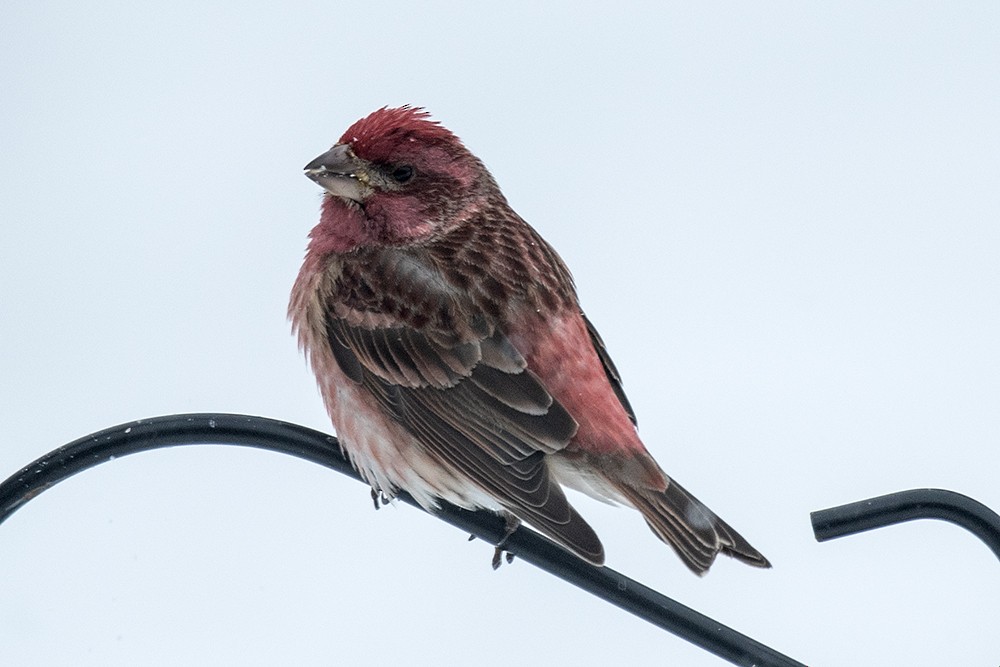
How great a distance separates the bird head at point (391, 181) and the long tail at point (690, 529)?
106cm

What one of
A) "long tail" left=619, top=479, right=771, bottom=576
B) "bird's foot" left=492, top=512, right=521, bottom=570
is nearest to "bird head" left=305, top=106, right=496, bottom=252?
"bird's foot" left=492, top=512, right=521, bottom=570

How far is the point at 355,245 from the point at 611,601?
1.52 meters

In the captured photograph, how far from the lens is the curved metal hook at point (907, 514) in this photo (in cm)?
254

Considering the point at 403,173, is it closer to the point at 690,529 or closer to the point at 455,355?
the point at 455,355

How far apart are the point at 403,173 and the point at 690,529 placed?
136 cm

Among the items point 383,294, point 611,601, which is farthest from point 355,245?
point 611,601

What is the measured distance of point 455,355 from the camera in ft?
11.6

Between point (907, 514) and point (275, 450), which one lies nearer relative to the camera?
point (907, 514)

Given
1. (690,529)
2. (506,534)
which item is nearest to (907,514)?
(690,529)

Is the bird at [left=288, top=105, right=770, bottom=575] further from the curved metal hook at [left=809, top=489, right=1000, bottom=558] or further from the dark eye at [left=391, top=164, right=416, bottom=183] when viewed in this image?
the curved metal hook at [left=809, top=489, right=1000, bottom=558]

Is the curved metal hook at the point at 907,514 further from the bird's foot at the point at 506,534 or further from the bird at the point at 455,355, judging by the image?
the bird's foot at the point at 506,534

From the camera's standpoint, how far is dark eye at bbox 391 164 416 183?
3.71 metres

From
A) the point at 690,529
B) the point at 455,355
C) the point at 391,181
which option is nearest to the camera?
the point at 690,529

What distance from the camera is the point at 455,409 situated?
3.52 m
